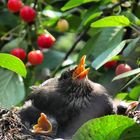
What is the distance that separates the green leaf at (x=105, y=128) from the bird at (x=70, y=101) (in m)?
0.75

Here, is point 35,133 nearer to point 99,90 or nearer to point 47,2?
point 99,90

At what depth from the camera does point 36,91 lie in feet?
15.0

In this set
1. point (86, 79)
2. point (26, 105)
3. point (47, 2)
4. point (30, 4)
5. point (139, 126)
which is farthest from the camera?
point (47, 2)

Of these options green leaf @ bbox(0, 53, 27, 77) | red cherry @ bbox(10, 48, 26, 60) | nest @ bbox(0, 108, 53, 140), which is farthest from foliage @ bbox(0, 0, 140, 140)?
nest @ bbox(0, 108, 53, 140)

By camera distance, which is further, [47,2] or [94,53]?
[47,2]

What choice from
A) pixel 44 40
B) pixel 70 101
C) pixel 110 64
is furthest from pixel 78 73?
pixel 44 40

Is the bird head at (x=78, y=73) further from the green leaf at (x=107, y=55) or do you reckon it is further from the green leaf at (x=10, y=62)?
the green leaf at (x=10, y=62)

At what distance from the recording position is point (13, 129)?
13.0ft

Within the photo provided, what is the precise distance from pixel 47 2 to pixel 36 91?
1.26 meters

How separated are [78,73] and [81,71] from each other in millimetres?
48

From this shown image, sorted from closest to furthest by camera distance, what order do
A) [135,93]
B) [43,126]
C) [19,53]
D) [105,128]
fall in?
[105,128] < [43,126] < [135,93] < [19,53]

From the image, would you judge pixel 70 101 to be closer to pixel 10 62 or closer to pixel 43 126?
pixel 43 126

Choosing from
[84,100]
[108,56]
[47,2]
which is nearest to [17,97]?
[84,100]

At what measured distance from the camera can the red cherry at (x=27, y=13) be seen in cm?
508
